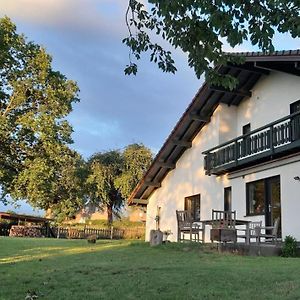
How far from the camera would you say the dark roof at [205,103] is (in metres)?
15.7

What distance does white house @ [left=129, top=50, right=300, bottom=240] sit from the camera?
15195 mm

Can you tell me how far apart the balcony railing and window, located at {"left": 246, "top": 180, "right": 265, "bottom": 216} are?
32.8 inches

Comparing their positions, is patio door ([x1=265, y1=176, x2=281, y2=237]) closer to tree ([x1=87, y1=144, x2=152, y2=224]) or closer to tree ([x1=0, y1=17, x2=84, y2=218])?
tree ([x1=0, y1=17, x2=84, y2=218])

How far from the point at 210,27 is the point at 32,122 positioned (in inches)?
1037

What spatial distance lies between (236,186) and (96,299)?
1346cm

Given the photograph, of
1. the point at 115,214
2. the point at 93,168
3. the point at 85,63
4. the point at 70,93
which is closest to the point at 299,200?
the point at 85,63

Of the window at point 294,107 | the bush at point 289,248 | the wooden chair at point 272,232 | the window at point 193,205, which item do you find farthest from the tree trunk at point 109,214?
the bush at point 289,248

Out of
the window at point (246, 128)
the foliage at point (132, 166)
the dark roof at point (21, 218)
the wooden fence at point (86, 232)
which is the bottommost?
the wooden fence at point (86, 232)

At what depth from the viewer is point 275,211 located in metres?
16.0

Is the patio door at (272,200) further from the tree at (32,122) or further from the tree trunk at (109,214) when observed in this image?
the tree trunk at (109,214)

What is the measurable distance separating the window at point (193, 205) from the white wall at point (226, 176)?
275 millimetres

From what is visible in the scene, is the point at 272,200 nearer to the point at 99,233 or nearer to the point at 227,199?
the point at 227,199

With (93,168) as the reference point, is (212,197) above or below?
below

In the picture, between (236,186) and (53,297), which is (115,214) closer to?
(236,186)
